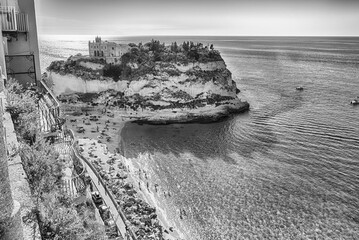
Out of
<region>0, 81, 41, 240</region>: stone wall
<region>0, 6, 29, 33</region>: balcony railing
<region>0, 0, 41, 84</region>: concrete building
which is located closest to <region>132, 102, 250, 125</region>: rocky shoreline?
<region>0, 0, 41, 84</region>: concrete building

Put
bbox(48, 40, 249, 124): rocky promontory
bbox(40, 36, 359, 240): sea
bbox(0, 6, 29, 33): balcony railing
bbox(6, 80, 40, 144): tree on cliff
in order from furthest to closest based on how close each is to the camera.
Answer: bbox(48, 40, 249, 124): rocky promontory → bbox(40, 36, 359, 240): sea → bbox(0, 6, 29, 33): balcony railing → bbox(6, 80, 40, 144): tree on cliff

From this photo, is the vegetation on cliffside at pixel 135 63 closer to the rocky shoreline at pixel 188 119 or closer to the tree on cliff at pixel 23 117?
the rocky shoreline at pixel 188 119

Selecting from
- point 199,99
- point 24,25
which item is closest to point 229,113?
point 199,99

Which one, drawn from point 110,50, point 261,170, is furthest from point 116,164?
point 110,50

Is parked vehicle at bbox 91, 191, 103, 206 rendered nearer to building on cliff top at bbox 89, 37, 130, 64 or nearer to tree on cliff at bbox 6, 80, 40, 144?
tree on cliff at bbox 6, 80, 40, 144

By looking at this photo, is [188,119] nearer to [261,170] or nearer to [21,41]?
[261,170]

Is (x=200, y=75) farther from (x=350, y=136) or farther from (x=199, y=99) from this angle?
(x=350, y=136)
